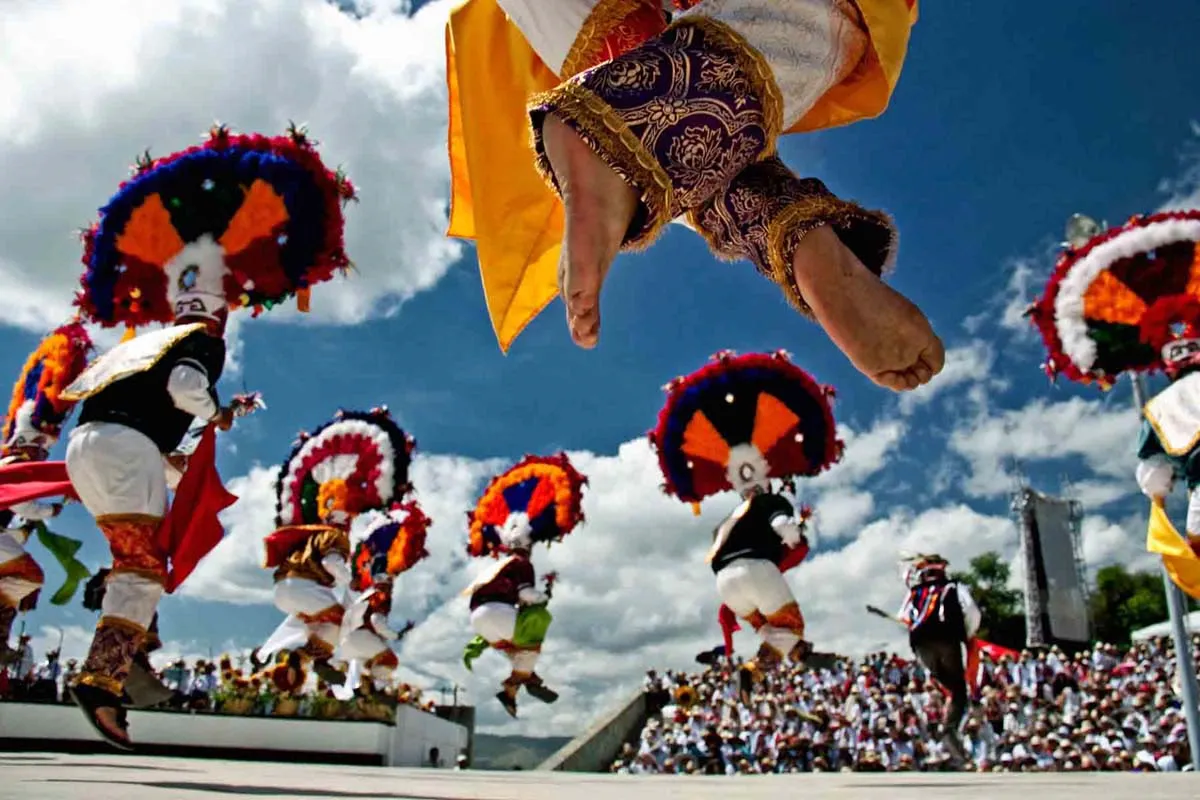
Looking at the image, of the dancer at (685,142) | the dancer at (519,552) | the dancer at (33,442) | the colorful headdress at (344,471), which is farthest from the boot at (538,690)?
the dancer at (685,142)

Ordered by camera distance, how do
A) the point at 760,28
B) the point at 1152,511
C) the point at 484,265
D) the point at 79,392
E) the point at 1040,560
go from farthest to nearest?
the point at 1040,560 → the point at 1152,511 → the point at 79,392 → the point at 484,265 → the point at 760,28

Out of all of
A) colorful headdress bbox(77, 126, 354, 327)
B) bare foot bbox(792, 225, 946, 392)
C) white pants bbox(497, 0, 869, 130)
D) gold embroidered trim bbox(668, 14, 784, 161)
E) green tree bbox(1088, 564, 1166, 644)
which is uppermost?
green tree bbox(1088, 564, 1166, 644)

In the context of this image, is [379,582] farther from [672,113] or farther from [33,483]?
[672,113]

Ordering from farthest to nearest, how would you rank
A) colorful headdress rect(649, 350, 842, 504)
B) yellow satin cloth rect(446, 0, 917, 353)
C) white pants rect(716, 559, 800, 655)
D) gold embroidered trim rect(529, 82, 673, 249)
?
colorful headdress rect(649, 350, 842, 504), white pants rect(716, 559, 800, 655), yellow satin cloth rect(446, 0, 917, 353), gold embroidered trim rect(529, 82, 673, 249)

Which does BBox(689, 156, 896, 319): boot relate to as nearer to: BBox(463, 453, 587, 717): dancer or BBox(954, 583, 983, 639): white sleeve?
BBox(954, 583, 983, 639): white sleeve

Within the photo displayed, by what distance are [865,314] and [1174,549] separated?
5.13 metres

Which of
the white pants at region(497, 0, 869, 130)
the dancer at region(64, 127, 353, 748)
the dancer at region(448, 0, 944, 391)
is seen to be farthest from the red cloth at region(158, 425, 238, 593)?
the white pants at region(497, 0, 869, 130)

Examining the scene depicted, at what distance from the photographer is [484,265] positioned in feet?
7.99

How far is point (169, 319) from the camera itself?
578 centimetres

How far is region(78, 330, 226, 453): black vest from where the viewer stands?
4.59m

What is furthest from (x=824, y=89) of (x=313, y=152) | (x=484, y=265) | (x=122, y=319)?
(x=122, y=319)

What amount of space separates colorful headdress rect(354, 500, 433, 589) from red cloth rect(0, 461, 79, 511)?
7.37m

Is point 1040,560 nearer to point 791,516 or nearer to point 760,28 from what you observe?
point 791,516

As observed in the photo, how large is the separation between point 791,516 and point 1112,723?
20.5 ft
